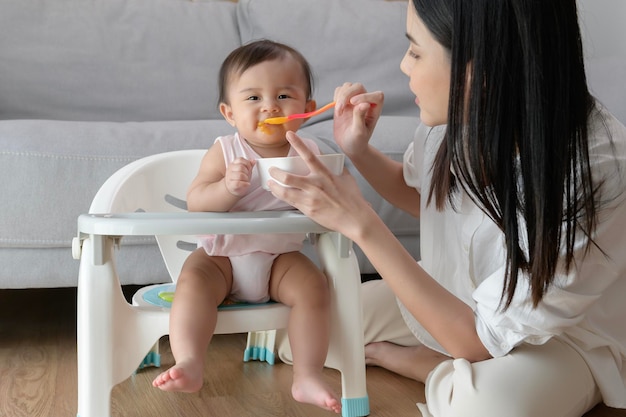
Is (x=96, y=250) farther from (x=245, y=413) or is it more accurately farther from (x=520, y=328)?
(x=520, y=328)

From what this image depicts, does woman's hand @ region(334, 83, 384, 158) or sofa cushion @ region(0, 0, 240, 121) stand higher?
sofa cushion @ region(0, 0, 240, 121)

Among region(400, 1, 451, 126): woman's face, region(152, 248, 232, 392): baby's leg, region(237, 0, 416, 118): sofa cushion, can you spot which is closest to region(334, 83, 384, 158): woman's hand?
region(400, 1, 451, 126): woman's face

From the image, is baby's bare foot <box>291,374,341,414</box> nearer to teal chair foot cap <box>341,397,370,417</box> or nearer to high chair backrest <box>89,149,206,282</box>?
teal chair foot cap <box>341,397,370,417</box>

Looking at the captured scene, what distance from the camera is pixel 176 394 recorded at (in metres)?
1.45

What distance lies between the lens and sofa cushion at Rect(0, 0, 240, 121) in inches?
84.7

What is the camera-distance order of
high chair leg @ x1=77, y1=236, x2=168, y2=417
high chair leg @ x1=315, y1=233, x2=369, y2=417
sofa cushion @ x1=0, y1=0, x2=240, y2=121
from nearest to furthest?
high chair leg @ x1=77, y1=236, x2=168, y2=417, high chair leg @ x1=315, y1=233, x2=369, y2=417, sofa cushion @ x1=0, y1=0, x2=240, y2=121

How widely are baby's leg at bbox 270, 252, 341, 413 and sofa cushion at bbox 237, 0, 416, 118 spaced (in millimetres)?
1047

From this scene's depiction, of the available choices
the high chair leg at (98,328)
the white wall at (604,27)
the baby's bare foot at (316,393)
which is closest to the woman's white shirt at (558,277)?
the baby's bare foot at (316,393)

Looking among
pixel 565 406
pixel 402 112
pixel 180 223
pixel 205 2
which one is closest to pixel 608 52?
pixel 402 112

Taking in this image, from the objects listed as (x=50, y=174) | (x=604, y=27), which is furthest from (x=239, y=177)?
(x=604, y=27)

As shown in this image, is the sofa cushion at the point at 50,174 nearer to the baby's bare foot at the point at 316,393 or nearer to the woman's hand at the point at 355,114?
the woman's hand at the point at 355,114

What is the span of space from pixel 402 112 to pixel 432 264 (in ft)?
3.01

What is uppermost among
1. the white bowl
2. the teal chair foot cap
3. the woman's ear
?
the woman's ear

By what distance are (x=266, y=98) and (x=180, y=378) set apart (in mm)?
460
